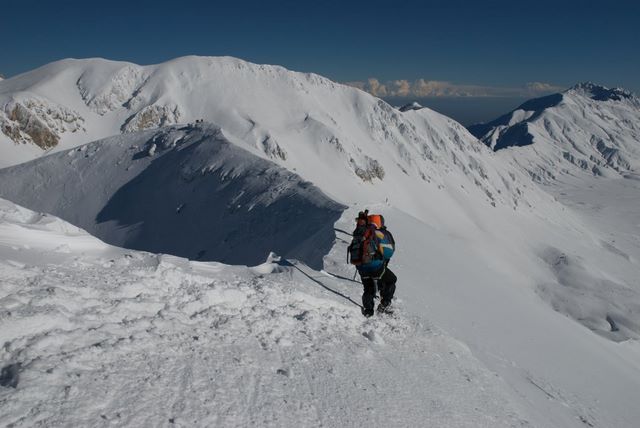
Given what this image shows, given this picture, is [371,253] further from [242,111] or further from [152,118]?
[242,111]

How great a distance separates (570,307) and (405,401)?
227 ft

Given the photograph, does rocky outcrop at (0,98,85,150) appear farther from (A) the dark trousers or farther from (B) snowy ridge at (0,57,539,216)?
(A) the dark trousers

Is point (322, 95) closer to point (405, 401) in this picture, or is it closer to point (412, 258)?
point (412, 258)

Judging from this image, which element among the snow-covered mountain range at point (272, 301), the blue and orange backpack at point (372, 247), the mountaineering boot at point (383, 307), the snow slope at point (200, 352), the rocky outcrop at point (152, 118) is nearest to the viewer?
the snow slope at point (200, 352)

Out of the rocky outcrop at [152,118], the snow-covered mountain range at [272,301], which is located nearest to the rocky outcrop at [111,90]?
the rocky outcrop at [152,118]

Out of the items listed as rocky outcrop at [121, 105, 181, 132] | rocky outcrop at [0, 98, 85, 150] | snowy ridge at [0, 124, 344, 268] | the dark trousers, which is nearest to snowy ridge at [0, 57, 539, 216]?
rocky outcrop at [121, 105, 181, 132]

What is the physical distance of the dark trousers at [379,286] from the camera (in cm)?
890

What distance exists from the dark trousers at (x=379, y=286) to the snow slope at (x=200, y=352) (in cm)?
33

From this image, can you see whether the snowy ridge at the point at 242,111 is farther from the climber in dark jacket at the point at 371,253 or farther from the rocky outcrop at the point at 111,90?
the climber in dark jacket at the point at 371,253

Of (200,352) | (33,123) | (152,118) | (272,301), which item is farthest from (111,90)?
(200,352)

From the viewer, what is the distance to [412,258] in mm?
18000

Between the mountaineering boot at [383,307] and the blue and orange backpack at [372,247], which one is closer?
the blue and orange backpack at [372,247]

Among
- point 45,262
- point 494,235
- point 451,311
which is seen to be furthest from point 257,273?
point 494,235

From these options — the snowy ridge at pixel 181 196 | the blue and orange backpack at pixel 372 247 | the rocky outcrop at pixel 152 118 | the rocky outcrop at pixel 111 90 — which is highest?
the rocky outcrop at pixel 111 90
